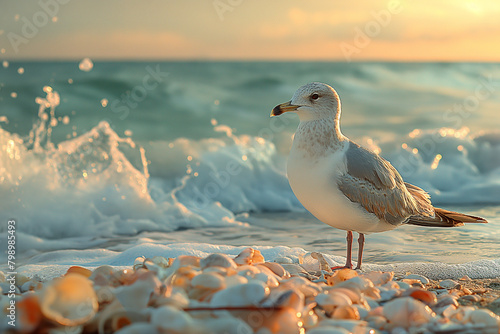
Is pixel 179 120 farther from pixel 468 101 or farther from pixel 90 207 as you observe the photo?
pixel 468 101

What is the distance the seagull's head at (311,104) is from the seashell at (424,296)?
1.24 meters

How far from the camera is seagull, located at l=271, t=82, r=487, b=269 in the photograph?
3.31 meters

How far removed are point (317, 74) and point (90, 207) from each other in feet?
42.7

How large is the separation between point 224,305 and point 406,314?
823mm

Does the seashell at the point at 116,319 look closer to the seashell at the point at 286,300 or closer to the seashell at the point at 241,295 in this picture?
the seashell at the point at 241,295

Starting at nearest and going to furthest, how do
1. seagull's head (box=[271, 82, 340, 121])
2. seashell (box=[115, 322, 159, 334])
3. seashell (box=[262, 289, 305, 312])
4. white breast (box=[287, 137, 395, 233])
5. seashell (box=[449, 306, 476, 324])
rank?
seashell (box=[115, 322, 159, 334])
seashell (box=[262, 289, 305, 312])
seashell (box=[449, 306, 476, 324])
white breast (box=[287, 137, 395, 233])
seagull's head (box=[271, 82, 340, 121])

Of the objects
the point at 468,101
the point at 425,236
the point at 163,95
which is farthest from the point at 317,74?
the point at 425,236

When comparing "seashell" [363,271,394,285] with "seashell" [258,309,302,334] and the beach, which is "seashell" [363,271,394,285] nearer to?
the beach

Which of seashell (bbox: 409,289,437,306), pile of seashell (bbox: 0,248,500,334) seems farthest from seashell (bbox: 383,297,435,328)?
seashell (bbox: 409,289,437,306)

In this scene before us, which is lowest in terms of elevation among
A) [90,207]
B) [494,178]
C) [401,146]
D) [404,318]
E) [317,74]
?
[404,318]

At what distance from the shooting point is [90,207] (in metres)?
6.62

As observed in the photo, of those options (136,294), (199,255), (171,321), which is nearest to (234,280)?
(136,294)

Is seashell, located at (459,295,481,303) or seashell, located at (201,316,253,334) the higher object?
seashell, located at (201,316,253,334)

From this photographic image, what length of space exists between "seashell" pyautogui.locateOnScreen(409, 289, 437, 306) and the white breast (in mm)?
777
